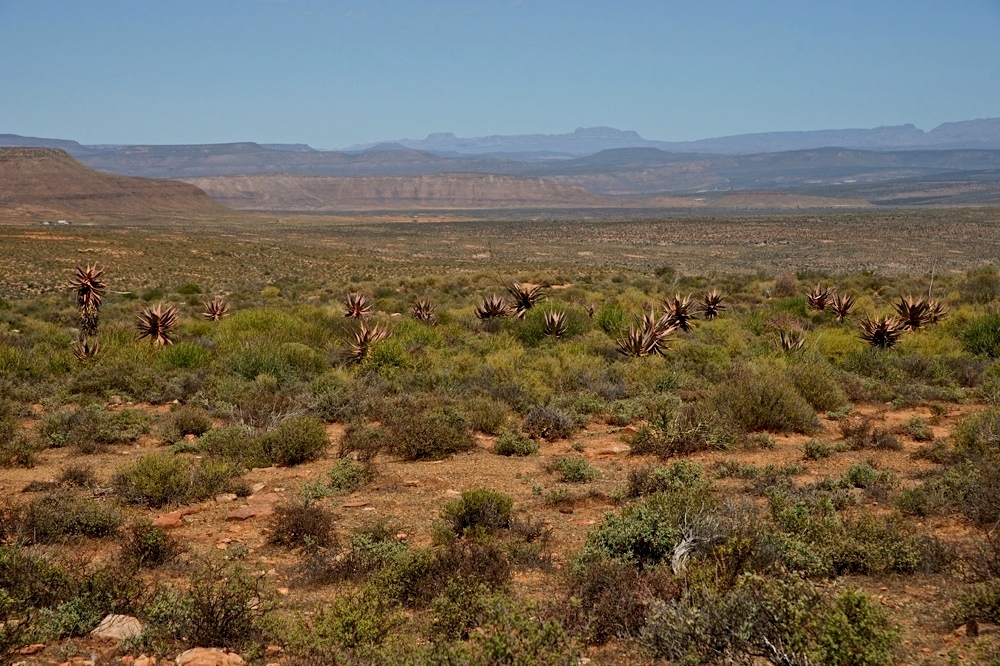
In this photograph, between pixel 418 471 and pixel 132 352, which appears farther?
pixel 132 352

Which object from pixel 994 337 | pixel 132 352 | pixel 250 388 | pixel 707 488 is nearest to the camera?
pixel 707 488

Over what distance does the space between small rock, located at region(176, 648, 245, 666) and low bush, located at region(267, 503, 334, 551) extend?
1.75 metres

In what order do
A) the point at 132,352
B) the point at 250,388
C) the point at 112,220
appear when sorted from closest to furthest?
the point at 250,388 < the point at 132,352 < the point at 112,220

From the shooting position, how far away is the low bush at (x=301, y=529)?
6.48 m

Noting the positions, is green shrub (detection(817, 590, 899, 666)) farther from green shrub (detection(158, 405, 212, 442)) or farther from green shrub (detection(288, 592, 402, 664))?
green shrub (detection(158, 405, 212, 442))

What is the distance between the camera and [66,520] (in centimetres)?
634

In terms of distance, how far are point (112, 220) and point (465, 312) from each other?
10381cm

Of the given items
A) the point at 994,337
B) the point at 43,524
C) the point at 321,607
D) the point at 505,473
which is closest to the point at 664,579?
the point at 321,607

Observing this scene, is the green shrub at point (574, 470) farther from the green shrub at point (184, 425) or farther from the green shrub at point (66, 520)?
the green shrub at point (184, 425)

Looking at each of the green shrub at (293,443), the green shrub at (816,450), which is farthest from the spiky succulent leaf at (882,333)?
the green shrub at (293,443)

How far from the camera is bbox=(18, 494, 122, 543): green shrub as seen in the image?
20.6 feet

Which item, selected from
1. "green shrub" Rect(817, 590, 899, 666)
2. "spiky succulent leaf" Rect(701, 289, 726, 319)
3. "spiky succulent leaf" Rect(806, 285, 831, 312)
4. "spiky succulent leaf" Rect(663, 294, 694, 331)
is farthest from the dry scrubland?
"spiky succulent leaf" Rect(806, 285, 831, 312)

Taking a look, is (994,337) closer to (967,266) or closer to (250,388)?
(250,388)

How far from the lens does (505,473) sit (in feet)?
28.2
